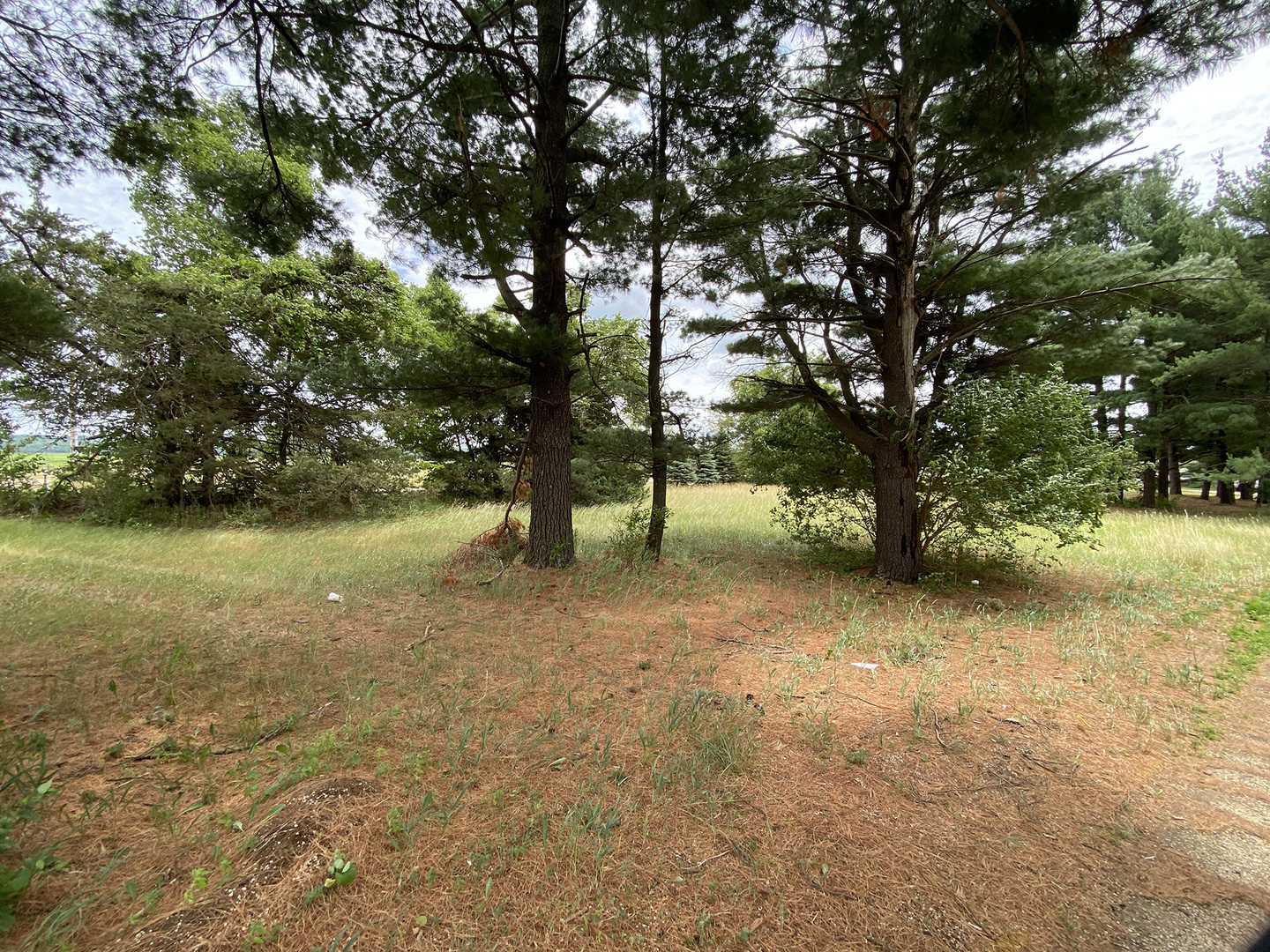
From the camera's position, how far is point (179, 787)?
7.20 feet

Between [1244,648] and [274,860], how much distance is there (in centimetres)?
720

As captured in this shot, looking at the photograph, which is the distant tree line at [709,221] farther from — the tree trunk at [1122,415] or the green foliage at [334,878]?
the tree trunk at [1122,415]

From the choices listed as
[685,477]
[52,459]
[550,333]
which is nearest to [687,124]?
[550,333]

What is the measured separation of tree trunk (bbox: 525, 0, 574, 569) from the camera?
18.6ft

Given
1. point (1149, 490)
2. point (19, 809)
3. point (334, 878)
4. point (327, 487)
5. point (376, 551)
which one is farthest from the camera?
point (1149, 490)

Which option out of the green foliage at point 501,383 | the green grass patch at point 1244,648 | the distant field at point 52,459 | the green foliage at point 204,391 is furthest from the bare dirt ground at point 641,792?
the distant field at point 52,459

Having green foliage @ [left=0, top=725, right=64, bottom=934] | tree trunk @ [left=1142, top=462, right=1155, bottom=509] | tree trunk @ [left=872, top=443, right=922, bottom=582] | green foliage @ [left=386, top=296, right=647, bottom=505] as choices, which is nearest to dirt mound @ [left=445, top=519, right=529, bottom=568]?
green foliage @ [left=386, top=296, right=647, bottom=505]

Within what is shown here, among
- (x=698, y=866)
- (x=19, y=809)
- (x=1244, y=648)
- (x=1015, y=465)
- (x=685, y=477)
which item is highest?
(x=1015, y=465)

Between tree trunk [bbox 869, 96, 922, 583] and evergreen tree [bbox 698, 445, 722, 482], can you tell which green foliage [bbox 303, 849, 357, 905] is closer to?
tree trunk [bbox 869, 96, 922, 583]

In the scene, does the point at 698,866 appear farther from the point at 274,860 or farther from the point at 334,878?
the point at 274,860

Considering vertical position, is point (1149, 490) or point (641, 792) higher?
point (1149, 490)

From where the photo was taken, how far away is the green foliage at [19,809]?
A: 1507 mm

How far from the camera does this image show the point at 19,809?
72.4 inches

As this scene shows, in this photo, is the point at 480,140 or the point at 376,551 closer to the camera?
the point at 480,140
